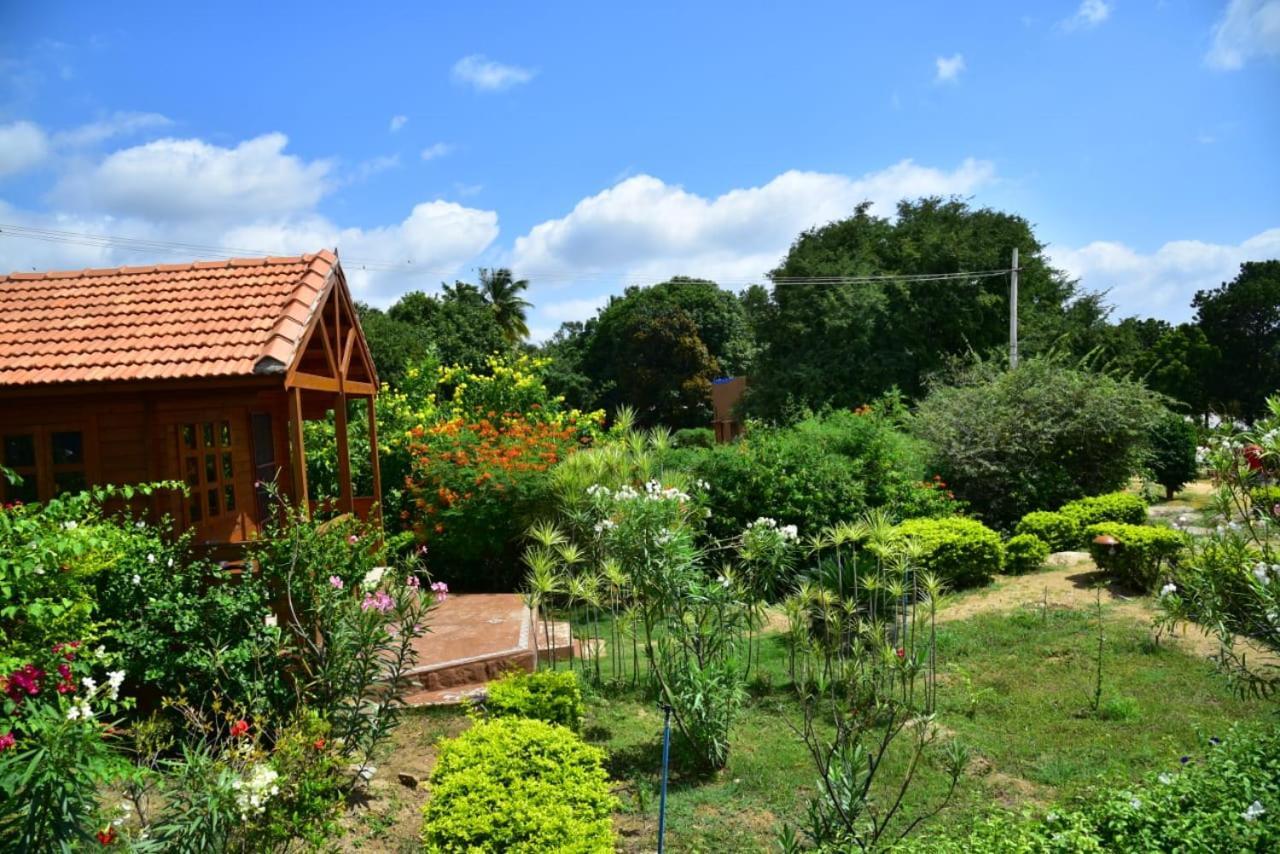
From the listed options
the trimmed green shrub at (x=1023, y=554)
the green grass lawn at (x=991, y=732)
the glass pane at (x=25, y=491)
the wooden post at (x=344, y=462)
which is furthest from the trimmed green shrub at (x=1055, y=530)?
the glass pane at (x=25, y=491)

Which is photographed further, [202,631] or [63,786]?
[202,631]

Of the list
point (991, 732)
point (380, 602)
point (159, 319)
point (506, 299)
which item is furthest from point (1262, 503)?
point (506, 299)

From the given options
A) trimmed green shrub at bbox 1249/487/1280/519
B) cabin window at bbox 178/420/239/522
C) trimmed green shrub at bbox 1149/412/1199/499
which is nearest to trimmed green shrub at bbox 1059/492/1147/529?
trimmed green shrub at bbox 1249/487/1280/519

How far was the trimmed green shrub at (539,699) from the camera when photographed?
5.54m

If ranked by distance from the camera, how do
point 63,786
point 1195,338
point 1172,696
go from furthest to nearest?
point 1195,338 → point 1172,696 → point 63,786

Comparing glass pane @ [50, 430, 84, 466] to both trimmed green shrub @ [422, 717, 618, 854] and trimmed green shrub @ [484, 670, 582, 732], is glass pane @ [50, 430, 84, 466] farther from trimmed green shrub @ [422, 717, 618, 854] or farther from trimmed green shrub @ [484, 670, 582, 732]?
trimmed green shrub @ [422, 717, 618, 854]

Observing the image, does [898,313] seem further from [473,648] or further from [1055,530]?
[473,648]

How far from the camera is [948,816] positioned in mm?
A: 4930

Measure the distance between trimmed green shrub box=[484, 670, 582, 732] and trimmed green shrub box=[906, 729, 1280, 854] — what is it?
2.50 metres

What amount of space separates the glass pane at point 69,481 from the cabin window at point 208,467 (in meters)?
0.93

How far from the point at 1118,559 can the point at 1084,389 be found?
5820 millimetres

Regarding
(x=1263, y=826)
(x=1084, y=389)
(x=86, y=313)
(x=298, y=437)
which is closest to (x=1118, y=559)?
(x=1084, y=389)

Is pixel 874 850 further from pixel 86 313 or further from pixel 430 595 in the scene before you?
pixel 86 313

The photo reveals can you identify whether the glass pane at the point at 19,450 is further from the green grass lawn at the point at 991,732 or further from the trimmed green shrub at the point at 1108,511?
the trimmed green shrub at the point at 1108,511
